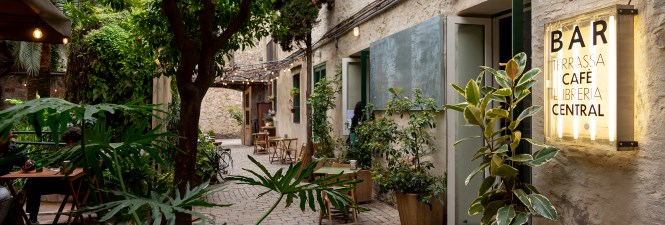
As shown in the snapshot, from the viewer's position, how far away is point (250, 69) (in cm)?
1898

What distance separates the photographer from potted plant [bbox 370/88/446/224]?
5840mm

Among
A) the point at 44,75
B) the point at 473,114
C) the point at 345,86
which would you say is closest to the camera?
the point at 473,114

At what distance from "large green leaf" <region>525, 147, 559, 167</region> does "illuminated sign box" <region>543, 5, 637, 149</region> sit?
17 cm

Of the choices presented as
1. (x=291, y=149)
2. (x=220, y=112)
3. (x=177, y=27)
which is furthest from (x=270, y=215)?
(x=220, y=112)

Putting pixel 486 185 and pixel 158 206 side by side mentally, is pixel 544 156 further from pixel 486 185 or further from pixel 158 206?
pixel 158 206

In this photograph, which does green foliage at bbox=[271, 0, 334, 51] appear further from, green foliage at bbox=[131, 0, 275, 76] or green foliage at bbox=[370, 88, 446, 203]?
green foliage at bbox=[131, 0, 275, 76]

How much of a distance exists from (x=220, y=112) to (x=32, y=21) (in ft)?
78.5

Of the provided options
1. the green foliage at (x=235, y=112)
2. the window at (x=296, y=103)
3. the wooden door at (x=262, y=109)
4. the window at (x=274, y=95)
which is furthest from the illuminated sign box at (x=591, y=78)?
the green foliage at (x=235, y=112)

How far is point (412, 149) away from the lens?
6.29 meters

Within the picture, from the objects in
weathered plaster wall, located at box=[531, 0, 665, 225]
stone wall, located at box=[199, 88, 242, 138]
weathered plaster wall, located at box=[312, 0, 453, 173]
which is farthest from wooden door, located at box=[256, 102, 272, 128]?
weathered plaster wall, located at box=[531, 0, 665, 225]

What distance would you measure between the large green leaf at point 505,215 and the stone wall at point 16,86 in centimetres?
1956

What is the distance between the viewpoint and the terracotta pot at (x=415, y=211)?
580 cm

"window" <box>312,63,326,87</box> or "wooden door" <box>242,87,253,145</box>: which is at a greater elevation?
"window" <box>312,63,326,87</box>

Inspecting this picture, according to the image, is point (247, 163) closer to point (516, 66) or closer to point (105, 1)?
point (105, 1)
